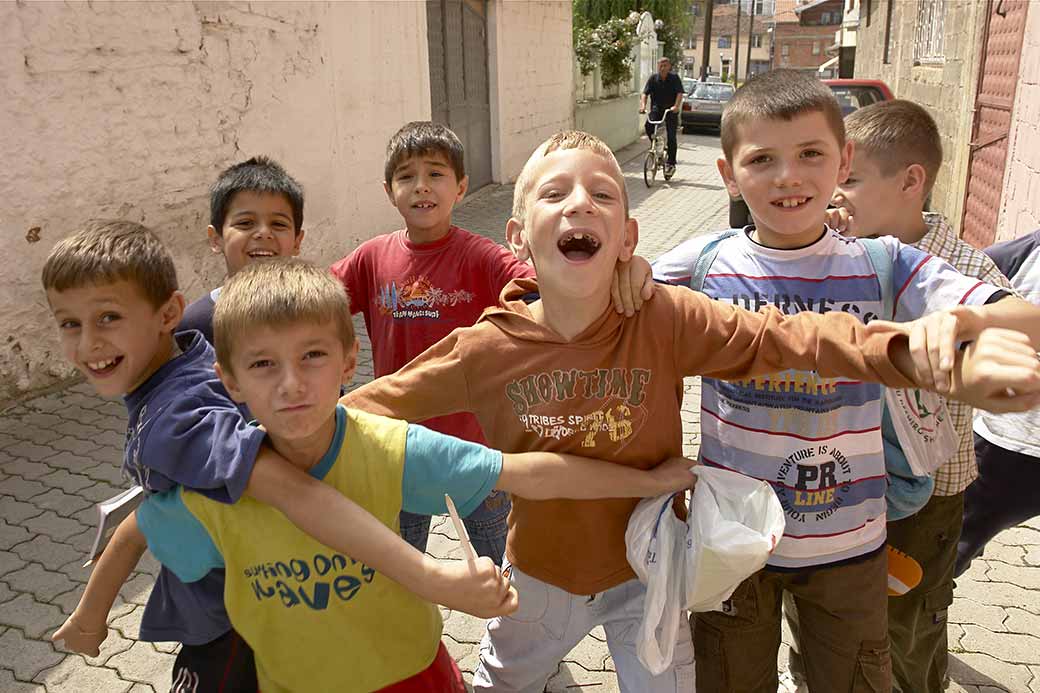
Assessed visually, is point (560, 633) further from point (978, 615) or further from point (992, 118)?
point (992, 118)

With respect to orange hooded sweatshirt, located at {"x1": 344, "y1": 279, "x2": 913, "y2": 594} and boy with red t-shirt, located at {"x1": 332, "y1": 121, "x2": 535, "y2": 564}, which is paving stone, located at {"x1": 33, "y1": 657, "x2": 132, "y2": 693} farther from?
orange hooded sweatshirt, located at {"x1": 344, "y1": 279, "x2": 913, "y2": 594}

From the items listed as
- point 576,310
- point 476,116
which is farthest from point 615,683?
point 476,116

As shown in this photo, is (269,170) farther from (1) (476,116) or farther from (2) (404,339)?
(1) (476,116)

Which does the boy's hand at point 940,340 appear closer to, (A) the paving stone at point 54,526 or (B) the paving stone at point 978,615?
(B) the paving stone at point 978,615

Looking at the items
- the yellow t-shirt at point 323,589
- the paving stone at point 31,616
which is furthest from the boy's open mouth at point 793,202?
the paving stone at point 31,616

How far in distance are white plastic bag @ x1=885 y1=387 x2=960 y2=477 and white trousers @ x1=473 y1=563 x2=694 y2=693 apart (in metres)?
0.75

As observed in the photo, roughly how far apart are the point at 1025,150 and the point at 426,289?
6.12m

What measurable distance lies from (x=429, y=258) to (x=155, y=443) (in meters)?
1.56

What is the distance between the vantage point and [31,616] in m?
3.38

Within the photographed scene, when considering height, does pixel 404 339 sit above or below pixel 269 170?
below

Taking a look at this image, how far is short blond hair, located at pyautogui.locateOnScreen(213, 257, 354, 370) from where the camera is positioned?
1.59m

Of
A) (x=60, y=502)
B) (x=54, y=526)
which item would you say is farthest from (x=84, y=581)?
(x=60, y=502)

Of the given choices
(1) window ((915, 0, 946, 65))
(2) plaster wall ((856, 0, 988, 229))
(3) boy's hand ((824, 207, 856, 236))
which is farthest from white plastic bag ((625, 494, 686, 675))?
(1) window ((915, 0, 946, 65))

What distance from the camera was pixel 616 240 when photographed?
6.14 feet
